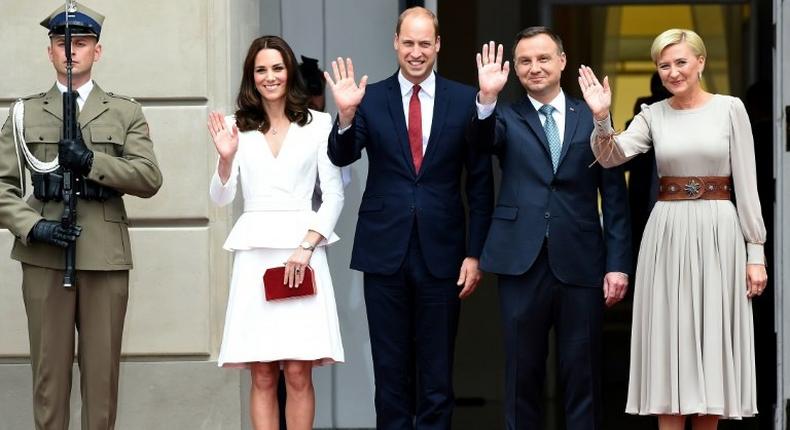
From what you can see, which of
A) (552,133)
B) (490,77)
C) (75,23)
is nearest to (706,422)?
(552,133)

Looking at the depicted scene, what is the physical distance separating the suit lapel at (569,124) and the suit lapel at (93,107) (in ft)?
6.55

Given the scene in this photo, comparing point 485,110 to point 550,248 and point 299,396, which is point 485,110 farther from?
point 299,396

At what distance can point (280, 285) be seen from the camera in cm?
654

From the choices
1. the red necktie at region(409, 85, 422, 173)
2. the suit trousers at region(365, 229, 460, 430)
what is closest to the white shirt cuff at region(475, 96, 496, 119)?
the red necktie at region(409, 85, 422, 173)

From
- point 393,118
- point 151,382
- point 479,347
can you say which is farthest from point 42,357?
point 479,347

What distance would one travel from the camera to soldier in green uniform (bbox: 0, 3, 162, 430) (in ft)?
21.2

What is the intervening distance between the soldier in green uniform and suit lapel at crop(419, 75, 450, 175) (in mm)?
1196

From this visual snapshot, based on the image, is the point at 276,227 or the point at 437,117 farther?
the point at 437,117

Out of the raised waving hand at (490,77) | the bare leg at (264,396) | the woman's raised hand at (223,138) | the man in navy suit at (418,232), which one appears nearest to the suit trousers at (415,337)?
the man in navy suit at (418,232)

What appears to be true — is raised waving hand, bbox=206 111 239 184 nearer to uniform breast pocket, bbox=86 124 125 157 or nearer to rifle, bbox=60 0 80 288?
uniform breast pocket, bbox=86 124 125 157

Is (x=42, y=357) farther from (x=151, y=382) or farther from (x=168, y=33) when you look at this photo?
(x=168, y=33)

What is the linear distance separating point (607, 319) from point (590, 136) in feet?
29.5

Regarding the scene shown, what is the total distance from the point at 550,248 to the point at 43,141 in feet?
7.31

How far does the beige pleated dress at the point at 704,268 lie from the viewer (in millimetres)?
6453
